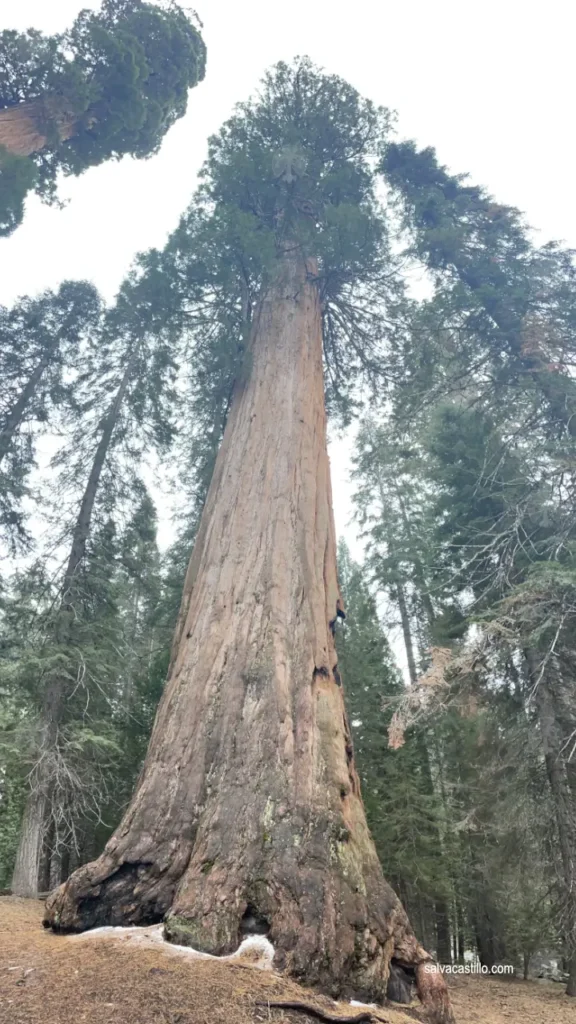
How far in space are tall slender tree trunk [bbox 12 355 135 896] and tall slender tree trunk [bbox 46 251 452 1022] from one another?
5.71m

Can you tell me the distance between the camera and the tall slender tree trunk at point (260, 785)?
3.02m

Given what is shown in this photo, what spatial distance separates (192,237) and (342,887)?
9.38 m

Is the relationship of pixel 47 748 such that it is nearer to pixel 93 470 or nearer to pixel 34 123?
pixel 93 470

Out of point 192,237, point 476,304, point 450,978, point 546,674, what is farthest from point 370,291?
point 450,978

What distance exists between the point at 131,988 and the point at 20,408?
1203cm

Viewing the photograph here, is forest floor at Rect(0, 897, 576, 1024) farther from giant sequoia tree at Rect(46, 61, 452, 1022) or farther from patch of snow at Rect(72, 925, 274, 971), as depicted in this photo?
giant sequoia tree at Rect(46, 61, 452, 1022)

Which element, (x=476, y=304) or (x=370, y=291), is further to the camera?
(x=370, y=291)

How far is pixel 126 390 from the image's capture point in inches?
513

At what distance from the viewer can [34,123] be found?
941 centimetres

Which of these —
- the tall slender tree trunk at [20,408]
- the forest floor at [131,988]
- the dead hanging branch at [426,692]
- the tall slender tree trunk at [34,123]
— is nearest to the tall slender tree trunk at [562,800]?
the dead hanging branch at [426,692]

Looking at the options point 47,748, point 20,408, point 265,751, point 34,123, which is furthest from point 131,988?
point 20,408

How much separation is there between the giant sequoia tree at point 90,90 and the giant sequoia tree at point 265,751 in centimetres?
A: 533

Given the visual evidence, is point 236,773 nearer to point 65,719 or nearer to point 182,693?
point 182,693

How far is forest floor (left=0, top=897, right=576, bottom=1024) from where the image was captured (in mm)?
2193
